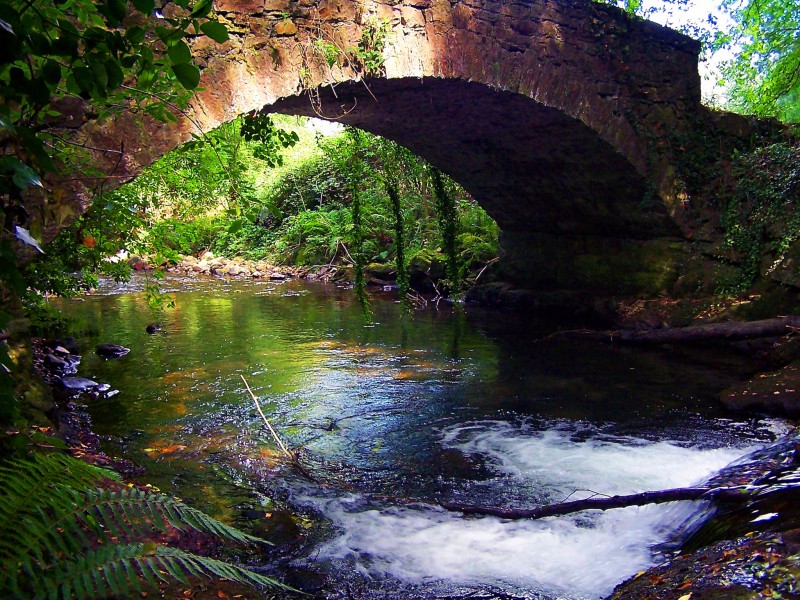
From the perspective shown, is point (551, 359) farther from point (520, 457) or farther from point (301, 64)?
point (301, 64)

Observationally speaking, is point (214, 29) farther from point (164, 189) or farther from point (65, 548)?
point (164, 189)

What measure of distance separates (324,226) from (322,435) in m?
11.0

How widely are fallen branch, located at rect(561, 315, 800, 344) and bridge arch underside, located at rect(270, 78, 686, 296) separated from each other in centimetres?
89

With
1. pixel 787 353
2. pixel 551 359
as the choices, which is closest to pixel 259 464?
pixel 551 359

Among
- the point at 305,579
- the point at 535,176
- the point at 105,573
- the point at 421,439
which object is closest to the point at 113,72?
the point at 105,573

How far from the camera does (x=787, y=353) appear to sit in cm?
644

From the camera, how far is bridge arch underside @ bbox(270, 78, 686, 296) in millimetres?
6551

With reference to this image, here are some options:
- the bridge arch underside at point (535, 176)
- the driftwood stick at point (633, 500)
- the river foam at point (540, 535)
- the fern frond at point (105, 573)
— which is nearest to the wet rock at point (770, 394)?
the river foam at point (540, 535)

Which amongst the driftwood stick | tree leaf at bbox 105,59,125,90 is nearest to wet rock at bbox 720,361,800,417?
the driftwood stick

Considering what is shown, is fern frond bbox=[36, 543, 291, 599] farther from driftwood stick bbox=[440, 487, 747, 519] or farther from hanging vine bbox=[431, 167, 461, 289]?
hanging vine bbox=[431, 167, 461, 289]

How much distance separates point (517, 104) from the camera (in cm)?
681

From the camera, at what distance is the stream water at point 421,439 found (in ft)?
10.4

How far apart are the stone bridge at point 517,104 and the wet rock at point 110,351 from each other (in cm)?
368

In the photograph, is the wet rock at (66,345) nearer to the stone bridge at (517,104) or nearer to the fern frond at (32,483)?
the stone bridge at (517,104)
